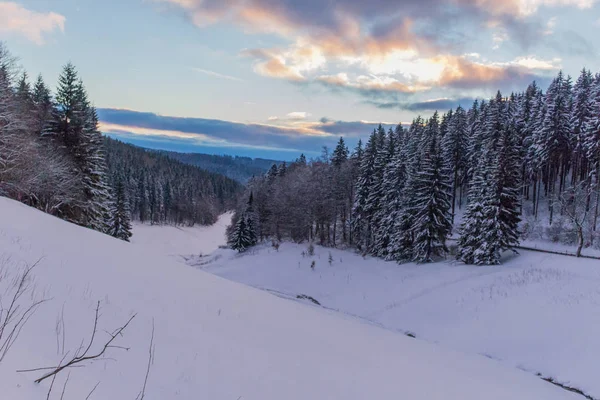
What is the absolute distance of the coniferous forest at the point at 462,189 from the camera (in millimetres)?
28922

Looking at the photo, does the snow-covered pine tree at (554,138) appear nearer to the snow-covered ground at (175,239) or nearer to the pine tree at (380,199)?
the pine tree at (380,199)

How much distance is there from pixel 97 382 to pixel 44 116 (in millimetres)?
30610

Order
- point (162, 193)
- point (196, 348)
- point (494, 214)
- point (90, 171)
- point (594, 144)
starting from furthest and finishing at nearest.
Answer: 1. point (162, 193)
2. point (594, 144)
3. point (494, 214)
4. point (90, 171)
5. point (196, 348)

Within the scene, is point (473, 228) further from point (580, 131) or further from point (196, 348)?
point (196, 348)

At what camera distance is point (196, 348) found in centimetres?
460

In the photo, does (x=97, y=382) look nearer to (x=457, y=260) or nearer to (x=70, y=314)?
(x=70, y=314)

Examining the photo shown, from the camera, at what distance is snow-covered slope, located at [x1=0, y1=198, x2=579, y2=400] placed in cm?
334

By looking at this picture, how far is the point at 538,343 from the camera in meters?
12.0

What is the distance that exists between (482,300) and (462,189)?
40.4 m

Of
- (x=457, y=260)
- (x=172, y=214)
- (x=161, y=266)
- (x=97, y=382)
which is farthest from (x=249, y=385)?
(x=172, y=214)

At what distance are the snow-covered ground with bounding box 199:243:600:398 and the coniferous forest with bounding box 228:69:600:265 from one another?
3.81 m

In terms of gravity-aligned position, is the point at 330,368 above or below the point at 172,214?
above

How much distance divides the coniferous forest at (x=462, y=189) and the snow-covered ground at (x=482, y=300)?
3813 mm

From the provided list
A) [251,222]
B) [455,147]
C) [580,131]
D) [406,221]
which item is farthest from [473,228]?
[251,222]
